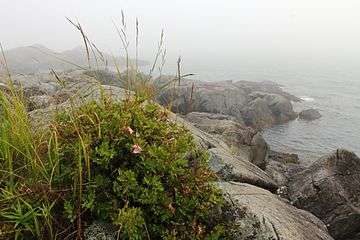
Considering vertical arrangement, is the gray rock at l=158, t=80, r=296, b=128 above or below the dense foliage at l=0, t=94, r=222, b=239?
below

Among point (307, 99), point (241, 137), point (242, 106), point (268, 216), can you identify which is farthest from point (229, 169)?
point (307, 99)

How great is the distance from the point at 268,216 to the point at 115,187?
1937 mm

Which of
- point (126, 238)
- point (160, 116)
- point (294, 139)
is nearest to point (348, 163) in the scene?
point (160, 116)

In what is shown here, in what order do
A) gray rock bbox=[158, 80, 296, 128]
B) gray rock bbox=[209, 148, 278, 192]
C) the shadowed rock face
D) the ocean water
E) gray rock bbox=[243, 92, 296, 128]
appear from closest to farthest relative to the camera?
gray rock bbox=[209, 148, 278, 192], the shadowed rock face, the ocean water, gray rock bbox=[158, 80, 296, 128], gray rock bbox=[243, 92, 296, 128]

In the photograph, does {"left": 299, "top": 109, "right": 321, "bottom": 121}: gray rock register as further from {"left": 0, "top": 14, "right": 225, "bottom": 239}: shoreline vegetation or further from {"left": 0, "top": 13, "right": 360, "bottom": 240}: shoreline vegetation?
{"left": 0, "top": 14, "right": 225, "bottom": 239}: shoreline vegetation

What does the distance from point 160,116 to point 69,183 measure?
146cm

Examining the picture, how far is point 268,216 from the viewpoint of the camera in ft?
15.8

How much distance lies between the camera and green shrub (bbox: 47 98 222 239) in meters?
4.09

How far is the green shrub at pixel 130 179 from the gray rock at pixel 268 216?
1.50ft

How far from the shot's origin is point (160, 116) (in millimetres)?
5148

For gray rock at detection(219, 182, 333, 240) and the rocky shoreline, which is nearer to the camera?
gray rock at detection(219, 182, 333, 240)

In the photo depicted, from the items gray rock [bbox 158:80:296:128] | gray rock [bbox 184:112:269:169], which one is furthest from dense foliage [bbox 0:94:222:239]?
gray rock [bbox 158:80:296:128]

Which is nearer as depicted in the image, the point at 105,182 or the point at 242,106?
the point at 105,182

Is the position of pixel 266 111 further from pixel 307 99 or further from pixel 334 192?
pixel 334 192
